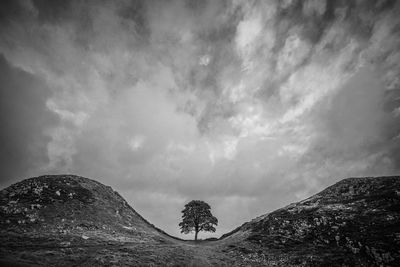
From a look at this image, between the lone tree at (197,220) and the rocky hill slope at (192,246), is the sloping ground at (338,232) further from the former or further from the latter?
the lone tree at (197,220)

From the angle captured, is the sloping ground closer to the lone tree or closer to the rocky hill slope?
the rocky hill slope

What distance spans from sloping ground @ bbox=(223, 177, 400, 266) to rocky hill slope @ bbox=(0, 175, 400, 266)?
11cm

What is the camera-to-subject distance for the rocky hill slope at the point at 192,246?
83.0 feet

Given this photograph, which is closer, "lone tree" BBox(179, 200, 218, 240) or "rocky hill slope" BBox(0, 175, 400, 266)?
"rocky hill slope" BBox(0, 175, 400, 266)

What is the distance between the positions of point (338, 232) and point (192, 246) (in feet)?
85.3

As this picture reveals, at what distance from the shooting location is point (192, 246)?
39688 millimetres

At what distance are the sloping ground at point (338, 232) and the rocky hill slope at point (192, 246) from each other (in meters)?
0.11

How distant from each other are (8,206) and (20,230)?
36.1ft

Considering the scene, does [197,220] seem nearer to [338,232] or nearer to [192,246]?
[192,246]

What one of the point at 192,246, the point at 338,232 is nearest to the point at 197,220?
the point at 192,246

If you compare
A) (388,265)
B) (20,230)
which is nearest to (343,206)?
(388,265)

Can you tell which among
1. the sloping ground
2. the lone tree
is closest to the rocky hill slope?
the sloping ground

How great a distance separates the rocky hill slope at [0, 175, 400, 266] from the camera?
25312 mm

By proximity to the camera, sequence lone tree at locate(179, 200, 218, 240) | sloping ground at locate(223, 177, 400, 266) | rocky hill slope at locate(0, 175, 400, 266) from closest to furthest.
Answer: rocky hill slope at locate(0, 175, 400, 266), sloping ground at locate(223, 177, 400, 266), lone tree at locate(179, 200, 218, 240)
